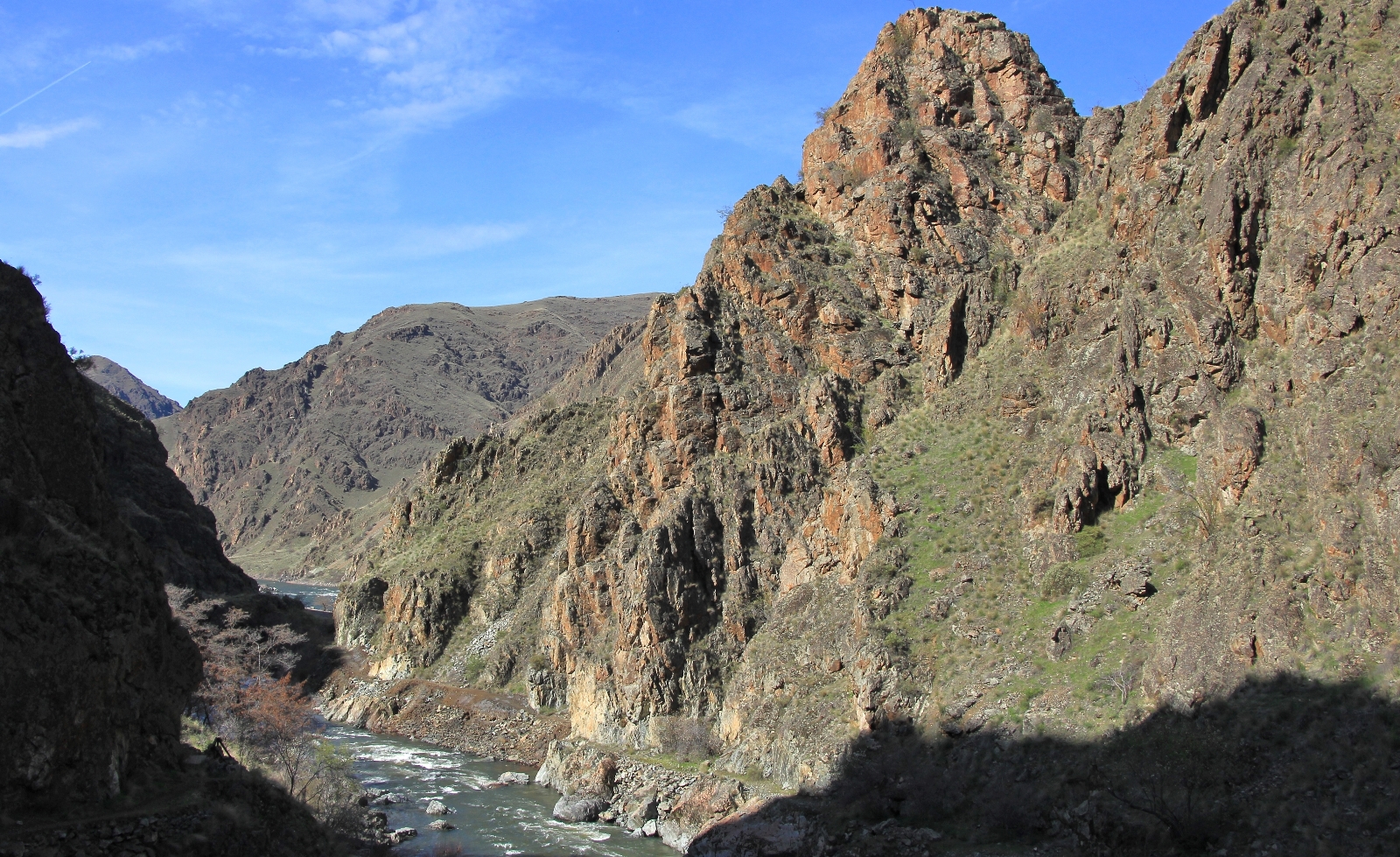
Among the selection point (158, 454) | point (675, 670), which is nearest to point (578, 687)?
point (675, 670)

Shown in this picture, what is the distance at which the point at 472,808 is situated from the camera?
1938 inches

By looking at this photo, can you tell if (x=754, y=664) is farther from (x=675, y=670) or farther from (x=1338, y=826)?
(x=1338, y=826)

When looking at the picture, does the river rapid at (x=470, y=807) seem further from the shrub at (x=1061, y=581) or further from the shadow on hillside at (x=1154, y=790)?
the shrub at (x=1061, y=581)

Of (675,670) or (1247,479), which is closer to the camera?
(1247,479)

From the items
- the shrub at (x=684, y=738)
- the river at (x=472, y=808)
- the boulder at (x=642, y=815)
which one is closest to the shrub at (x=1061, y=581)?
the shrub at (x=684, y=738)

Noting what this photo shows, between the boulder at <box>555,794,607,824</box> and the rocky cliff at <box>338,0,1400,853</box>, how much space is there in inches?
205

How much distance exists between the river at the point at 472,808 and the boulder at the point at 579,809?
54 cm

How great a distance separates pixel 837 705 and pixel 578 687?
20.6 meters

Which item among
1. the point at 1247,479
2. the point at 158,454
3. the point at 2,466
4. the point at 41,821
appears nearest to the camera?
the point at 41,821

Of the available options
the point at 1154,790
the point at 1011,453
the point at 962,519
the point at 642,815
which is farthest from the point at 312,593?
the point at 1154,790

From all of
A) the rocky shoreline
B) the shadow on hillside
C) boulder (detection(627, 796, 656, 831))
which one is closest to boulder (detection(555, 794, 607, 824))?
the rocky shoreline

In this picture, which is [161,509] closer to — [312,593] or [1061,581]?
[312,593]

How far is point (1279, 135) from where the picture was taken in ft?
136

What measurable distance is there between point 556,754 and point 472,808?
6463 millimetres
